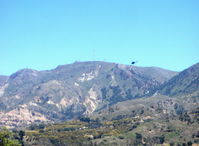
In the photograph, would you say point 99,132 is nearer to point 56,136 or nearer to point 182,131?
point 56,136

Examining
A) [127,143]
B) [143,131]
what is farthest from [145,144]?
[143,131]

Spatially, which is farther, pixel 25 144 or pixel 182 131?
pixel 182 131

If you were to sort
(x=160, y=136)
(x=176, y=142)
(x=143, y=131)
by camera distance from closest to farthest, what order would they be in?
(x=176, y=142) < (x=160, y=136) < (x=143, y=131)

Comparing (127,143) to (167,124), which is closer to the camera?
(127,143)

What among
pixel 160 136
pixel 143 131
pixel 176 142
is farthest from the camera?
pixel 143 131

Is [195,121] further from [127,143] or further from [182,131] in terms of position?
[127,143]

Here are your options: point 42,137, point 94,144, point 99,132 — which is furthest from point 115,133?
point 42,137

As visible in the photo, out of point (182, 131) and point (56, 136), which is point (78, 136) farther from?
point (182, 131)
